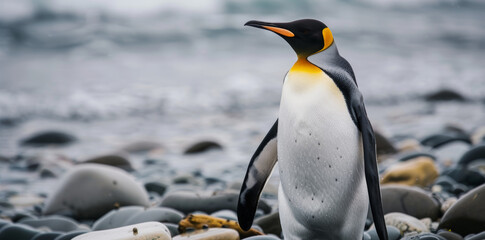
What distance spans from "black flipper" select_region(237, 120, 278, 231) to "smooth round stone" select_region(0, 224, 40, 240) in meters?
1.25

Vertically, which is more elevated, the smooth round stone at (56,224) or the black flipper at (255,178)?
the black flipper at (255,178)

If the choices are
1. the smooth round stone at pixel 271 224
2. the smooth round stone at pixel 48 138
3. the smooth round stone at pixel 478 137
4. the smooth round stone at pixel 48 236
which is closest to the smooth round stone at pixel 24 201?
the smooth round stone at pixel 48 236

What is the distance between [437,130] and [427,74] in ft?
20.1

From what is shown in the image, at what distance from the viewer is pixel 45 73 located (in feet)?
43.1

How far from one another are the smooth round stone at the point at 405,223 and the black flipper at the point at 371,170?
86 cm

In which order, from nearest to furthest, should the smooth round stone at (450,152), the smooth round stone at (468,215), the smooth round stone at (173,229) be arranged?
the smooth round stone at (468,215), the smooth round stone at (173,229), the smooth round stone at (450,152)

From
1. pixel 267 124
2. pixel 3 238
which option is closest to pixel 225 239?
pixel 3 238

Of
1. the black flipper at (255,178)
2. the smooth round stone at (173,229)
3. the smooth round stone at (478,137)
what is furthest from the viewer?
the smooth round stone at (478,137)

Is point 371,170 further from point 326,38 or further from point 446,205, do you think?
point 446,205

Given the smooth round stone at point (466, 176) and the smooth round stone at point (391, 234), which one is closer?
the smooth round stone at point (391, 234)

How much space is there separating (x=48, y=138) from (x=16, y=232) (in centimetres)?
476

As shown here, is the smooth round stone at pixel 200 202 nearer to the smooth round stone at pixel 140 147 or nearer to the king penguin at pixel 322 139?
the king penguin at pixel 322 139

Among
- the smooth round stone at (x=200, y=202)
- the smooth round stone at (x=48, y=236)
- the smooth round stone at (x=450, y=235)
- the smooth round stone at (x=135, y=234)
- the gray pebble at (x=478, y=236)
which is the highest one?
the smooth round stone at (x=135, y=234)

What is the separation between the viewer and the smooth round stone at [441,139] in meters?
5.66
